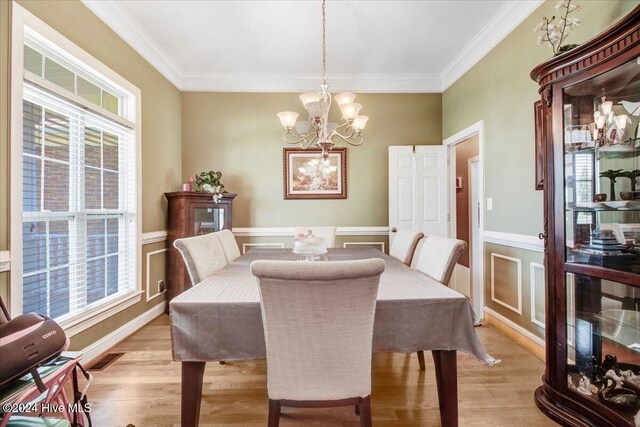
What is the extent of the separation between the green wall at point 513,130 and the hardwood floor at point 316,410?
663 millimetres

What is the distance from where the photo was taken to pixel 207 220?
3568 mm

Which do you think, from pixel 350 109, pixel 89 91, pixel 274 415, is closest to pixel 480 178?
pixel 350 109

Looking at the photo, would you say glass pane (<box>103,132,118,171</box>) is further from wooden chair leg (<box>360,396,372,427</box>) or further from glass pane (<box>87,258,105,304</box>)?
wooden chair leg (<box>360,396,372,427</box>)

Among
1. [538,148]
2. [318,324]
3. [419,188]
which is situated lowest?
[318,324]

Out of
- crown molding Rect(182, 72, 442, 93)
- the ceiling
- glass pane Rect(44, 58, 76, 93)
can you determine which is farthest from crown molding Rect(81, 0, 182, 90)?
glass pane Rect(44, 58, 76, 93)

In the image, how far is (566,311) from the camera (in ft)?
5.31

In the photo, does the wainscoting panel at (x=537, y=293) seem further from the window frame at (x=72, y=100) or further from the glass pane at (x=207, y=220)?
the window frame at (x=72, y=100)

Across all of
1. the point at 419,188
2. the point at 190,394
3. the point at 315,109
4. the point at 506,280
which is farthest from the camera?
the point at 419,188

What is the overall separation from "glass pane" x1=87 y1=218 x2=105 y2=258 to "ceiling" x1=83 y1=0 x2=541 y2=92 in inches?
64.5

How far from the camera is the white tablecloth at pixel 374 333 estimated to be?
1.27 m

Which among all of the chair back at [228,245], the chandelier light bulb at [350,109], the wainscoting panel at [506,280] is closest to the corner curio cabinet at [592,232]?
the wainscoting panel at [506,280]

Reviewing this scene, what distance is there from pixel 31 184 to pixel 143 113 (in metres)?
1.44

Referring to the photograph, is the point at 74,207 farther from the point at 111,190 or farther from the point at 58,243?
the point at 111,190

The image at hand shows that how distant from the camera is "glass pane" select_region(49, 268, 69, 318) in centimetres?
204
